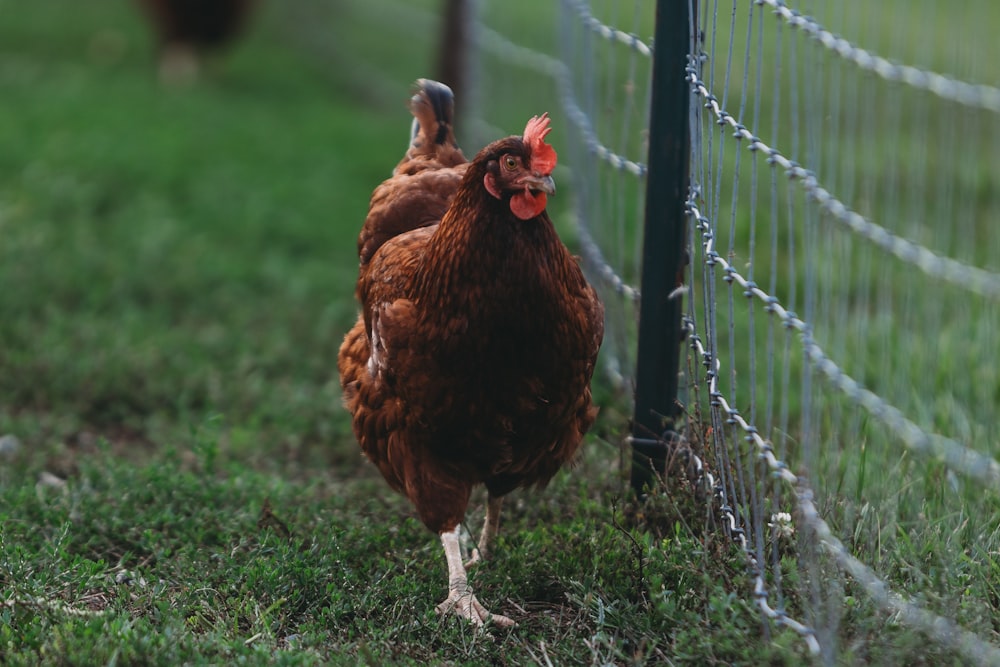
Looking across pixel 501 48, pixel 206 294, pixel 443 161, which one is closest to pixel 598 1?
pixel 501 48

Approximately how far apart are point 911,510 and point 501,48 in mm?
4501

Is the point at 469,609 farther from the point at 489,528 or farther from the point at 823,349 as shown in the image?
the point at 823,349

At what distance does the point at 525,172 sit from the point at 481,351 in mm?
425

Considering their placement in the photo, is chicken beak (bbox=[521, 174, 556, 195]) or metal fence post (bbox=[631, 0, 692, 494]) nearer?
chicken beak (bbox=[521, 174, 556, 195])

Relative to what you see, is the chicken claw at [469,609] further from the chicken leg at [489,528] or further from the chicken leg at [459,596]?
the chicken leg at [489,528]

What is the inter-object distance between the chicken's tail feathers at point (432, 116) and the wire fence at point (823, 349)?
50 centimetres

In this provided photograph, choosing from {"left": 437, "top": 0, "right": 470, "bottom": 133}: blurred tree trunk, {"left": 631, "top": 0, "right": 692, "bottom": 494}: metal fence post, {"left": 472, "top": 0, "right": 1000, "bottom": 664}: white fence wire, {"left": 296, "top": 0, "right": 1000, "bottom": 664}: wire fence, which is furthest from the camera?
{"left": 437, "top": 0, "right": 470, "bottom": 133}: blurred tree trunk

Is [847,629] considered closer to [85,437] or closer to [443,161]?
[443,161]

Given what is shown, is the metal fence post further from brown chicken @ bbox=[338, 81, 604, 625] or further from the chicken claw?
the chicken claw

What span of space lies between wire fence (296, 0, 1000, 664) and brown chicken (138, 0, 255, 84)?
134 inches

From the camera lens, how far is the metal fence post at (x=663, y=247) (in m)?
3.11

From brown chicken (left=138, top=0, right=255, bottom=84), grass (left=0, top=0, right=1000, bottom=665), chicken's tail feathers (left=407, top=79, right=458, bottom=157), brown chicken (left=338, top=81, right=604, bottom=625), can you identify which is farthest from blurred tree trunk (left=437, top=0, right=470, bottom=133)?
brown chicken (left=338, top=81, right=604, bottom=625)

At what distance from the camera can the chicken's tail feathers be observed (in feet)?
12.7

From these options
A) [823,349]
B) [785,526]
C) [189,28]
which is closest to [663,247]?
[785,526]
